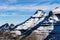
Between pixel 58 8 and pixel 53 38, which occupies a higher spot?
pixel 58 8

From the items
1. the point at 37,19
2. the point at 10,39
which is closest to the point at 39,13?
the point at 37,19

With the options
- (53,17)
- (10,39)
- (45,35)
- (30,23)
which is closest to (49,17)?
(53,17)

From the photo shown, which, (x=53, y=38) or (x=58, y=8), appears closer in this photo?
(x=53, y=38)

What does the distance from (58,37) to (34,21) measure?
21.9 m

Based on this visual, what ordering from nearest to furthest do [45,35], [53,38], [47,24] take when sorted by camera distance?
[53,38], [45,35], [47,24]

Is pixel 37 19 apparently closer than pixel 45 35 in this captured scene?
No

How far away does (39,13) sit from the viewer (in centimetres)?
7169

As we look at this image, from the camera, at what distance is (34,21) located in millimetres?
73188

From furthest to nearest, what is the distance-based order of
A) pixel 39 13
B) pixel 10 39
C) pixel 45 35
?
pixel 39 13
pixel 45 35
pixel 10 39

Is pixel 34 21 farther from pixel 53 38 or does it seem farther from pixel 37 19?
pixel 53 38

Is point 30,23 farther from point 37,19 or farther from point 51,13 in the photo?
point 51,13

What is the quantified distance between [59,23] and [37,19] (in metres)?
16.3

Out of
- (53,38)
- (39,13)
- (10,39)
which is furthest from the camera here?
(39,13)

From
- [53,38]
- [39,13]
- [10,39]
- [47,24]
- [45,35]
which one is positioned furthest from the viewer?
[39,13]
